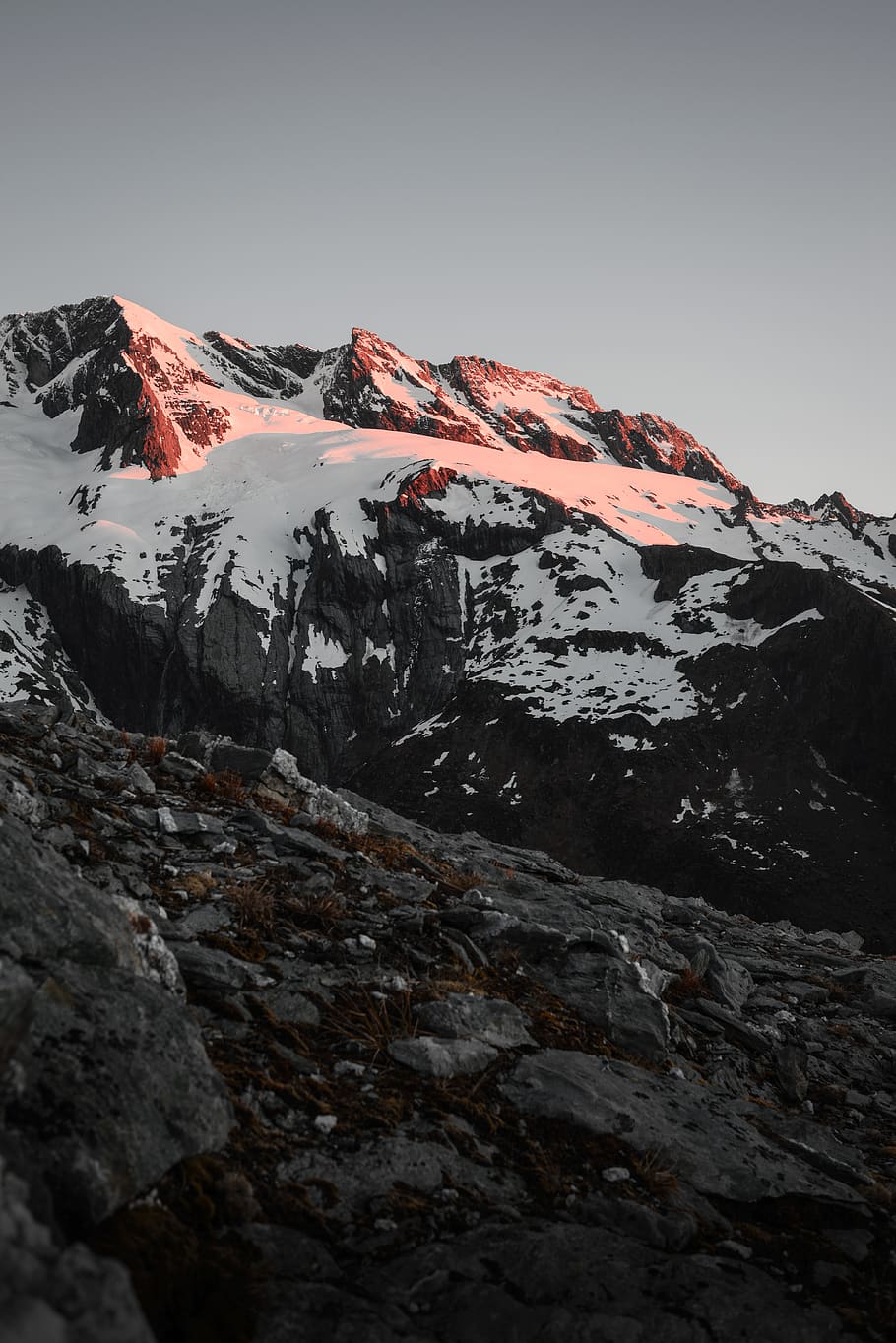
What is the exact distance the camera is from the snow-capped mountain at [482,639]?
9894 centimetres

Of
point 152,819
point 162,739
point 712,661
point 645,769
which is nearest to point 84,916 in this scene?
point 152,819

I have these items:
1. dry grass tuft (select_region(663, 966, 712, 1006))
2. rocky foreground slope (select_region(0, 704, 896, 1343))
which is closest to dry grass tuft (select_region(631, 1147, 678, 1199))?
rocky foreground slope (select_region(0, 704, 896, 1343))

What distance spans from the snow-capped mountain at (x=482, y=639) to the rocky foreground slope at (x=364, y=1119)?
8013cm

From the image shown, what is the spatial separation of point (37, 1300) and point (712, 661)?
12494 centimetres

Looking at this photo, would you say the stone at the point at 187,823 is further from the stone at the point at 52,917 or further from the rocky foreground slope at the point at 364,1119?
the stone at the point at 52,917

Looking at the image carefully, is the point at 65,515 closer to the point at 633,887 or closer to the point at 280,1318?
the point at 633,887

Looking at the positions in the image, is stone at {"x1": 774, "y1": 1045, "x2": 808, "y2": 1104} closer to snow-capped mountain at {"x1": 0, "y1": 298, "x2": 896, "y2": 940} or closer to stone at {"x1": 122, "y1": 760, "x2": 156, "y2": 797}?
stone at {"x1": 122, "y1": 760, "x2": 156, "y2": 797}

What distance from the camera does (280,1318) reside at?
3801 millimetres

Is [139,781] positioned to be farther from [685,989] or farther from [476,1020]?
[685,989]

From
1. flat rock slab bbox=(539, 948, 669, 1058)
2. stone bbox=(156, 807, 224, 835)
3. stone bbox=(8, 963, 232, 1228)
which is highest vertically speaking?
stone bbox=(8, 963, 232, 1228)

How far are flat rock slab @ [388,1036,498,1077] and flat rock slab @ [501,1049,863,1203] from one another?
15.1 inches

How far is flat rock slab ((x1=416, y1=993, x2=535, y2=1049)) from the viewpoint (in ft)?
25.6

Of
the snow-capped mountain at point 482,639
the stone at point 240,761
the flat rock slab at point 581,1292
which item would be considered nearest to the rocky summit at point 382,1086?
the flat rock slab at point 581,1292

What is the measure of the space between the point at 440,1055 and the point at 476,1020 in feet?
3.51
